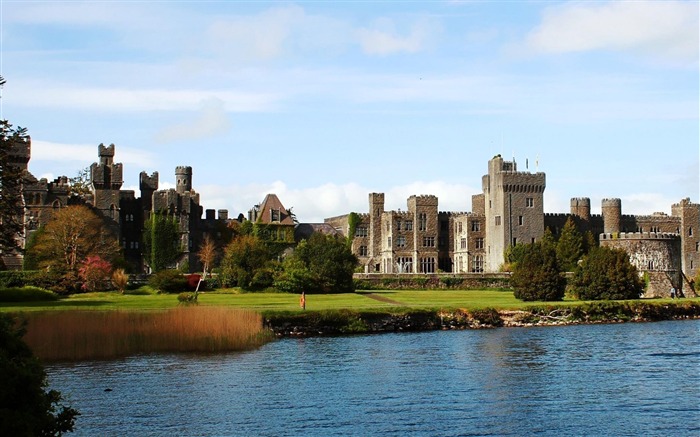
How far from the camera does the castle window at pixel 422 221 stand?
96938mm

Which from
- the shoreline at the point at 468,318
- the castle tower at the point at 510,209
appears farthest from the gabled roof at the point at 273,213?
the shoreline at the point at 468,318

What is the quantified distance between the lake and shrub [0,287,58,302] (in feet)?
78.1

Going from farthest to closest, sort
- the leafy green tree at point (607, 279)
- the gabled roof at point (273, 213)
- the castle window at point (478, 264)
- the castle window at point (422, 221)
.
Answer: the castle window at point (422, 221) < the castle window at point (478, 264) < the gabled roof at point (273, 213) < the leafy green tree at point (607, 279)

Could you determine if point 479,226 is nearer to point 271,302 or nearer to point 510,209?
point 510,209

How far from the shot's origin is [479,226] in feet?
316

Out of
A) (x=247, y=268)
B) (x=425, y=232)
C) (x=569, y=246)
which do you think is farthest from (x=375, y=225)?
(x=247, y=268)

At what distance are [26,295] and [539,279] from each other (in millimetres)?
31307

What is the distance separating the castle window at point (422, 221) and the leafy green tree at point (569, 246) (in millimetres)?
13702

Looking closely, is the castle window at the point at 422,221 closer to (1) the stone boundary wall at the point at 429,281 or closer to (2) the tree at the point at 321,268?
(1) the stone boundary wall at the point at 429,281

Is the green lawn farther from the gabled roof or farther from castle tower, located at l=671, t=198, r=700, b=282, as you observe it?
castle tower, located at l=671, t=198, r=700, b=282

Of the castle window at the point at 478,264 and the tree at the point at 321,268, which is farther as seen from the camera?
the castle window at the point at 478,264

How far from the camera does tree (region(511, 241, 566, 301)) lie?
192 feet

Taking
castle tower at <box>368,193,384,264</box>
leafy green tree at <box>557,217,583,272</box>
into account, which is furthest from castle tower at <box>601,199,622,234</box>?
castle tower at <box>368,193,384,264</box>

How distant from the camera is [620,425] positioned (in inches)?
910
